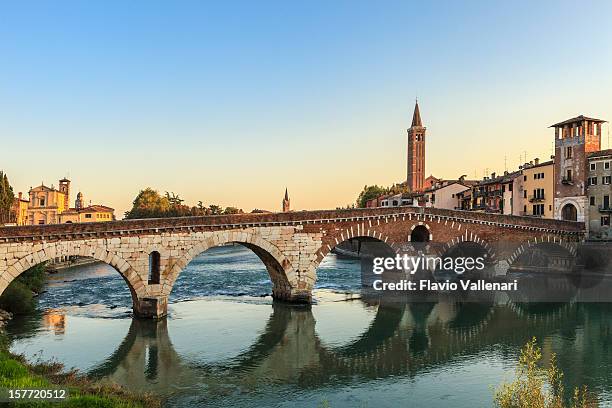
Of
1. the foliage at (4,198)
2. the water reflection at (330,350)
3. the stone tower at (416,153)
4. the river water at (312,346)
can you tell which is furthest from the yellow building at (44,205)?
the stone tower at (416,153)

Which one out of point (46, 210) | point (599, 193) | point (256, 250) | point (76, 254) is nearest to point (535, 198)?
point (599, 193)

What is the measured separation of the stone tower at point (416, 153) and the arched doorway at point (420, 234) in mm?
91597

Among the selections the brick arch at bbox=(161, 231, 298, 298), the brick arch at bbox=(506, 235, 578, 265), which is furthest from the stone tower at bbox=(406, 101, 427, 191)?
the brick arch at bbox=(161, 231, 298, 298)

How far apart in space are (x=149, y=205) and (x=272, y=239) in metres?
62.2

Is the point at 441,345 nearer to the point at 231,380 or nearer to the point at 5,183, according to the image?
the point at 231,380

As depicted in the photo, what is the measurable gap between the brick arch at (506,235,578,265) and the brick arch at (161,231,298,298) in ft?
63.0

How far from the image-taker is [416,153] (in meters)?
130

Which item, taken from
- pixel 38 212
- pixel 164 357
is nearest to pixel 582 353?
pixel 164 357

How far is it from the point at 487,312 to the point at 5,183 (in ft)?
174

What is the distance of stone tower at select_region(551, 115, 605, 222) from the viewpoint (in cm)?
4575

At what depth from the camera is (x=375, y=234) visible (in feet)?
117

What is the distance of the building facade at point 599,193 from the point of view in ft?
145

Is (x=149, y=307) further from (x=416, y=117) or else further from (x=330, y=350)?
(x=416, y=117)

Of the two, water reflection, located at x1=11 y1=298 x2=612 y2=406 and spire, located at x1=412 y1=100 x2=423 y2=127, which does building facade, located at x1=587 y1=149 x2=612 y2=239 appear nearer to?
water reflection, located at x1=11 y1=298 x2=612 y2=406
